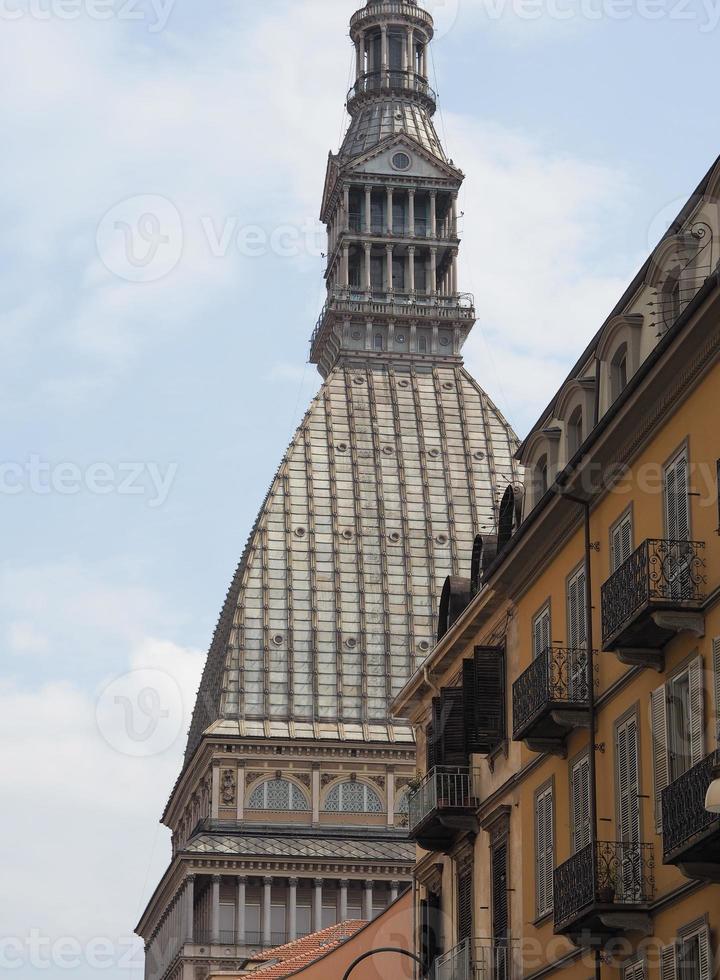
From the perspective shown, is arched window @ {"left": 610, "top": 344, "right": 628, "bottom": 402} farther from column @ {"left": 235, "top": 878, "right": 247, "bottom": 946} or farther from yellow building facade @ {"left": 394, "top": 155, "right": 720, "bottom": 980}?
column @ {"left": 235, "top": 878, "right": 247, "bottom": 946}

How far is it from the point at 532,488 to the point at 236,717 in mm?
81790

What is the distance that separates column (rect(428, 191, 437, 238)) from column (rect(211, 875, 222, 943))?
45.5 metres

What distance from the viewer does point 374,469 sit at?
132 metres

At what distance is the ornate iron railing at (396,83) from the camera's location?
142750 millimetres

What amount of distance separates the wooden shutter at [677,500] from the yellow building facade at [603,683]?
43 mm

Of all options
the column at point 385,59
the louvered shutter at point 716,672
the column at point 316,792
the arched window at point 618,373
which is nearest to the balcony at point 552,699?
the arched window at point 618,373

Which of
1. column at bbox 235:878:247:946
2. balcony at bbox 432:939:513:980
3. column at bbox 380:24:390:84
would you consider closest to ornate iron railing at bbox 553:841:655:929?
balcony at bbox 432:939:513:980

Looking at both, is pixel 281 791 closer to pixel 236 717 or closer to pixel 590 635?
pixel 236 717

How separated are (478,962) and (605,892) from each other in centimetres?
885

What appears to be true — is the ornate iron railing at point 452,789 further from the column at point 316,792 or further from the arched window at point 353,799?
the arched window at point 353,799

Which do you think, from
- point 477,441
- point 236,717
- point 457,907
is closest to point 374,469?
point 477,441

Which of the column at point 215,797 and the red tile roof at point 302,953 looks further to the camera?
the column at point 215,797

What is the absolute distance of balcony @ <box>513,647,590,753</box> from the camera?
3356 cm

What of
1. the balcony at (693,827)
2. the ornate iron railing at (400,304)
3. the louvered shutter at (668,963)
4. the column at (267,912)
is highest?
the ornate iron railing at (400,304)
